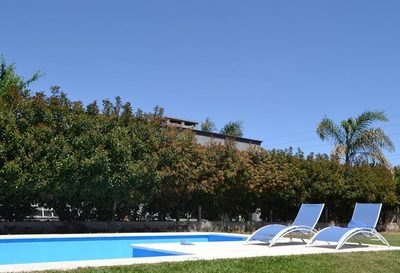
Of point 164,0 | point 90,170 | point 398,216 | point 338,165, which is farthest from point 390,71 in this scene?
point 90,170

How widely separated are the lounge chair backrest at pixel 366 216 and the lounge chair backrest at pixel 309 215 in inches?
40.3

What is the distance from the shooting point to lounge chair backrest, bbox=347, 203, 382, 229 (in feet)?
49.9

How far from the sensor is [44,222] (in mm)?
21016

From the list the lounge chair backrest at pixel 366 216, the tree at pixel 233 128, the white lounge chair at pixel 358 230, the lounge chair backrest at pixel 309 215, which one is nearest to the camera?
the white lounge chair at pixel 358 230

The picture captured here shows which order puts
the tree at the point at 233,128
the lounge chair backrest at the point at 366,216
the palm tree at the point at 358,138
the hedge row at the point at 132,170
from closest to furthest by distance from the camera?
the lounge chair backrest at the point at 366,216, the hedge row at the point at 132,170, the palm tree at the point at 358,138, the tree at the point at 233,128

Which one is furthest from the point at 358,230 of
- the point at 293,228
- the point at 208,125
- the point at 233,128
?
the point at 208,125

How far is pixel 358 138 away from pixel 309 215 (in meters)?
21.4

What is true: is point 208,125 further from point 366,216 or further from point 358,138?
point 366,216

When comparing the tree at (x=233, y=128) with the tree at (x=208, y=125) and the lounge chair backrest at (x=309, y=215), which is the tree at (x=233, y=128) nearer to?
the tree at (x=208, y=125)

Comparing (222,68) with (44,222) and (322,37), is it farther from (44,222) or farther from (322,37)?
(44,222)

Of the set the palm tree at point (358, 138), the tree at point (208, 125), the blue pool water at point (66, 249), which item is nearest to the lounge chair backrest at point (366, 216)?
the blue pool water at point (66, 249)

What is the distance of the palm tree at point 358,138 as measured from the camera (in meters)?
35.4

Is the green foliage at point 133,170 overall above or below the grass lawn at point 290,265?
above

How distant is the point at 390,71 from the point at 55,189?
20733mm
